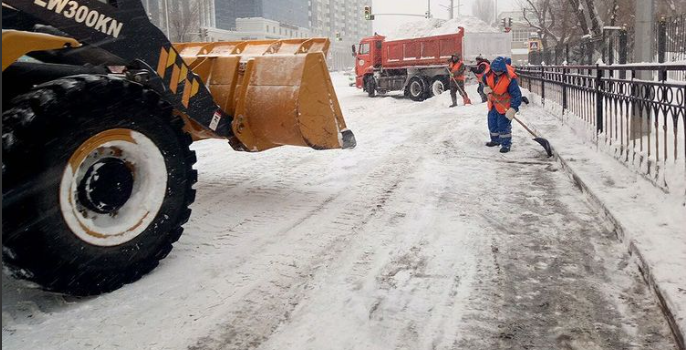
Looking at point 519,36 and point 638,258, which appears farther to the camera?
point 519,36

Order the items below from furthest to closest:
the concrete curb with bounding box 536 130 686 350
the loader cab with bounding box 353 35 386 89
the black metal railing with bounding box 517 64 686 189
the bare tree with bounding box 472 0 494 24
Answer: the bare tree with bounding box 472 0 494 24 < the loader cab with bounding box 353 35 386 89 < the black metal railing with bounding box 517 64 686 189 < the concrete curb with bounding box 536 130 686 350

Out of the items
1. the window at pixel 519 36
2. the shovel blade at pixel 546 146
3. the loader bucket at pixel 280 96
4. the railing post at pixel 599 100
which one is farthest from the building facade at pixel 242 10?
the loader bucket at pixel 280 96

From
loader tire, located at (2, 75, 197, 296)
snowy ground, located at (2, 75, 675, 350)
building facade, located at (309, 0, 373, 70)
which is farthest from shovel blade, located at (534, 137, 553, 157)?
building facade, located at (309, 0, 373, 70)

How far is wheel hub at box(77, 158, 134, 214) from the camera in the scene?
3412mm

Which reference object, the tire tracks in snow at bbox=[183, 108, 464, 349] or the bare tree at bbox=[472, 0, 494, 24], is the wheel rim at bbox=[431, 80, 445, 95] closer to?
the tire tracks in snow at bbox=[183, 108, 464, 349]

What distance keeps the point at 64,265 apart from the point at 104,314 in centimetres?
36

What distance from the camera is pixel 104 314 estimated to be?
3254 millimetres

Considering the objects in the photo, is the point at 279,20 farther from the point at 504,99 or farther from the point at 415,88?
the point at 504,99

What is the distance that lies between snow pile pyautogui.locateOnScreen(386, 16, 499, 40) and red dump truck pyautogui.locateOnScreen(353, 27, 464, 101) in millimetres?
8932

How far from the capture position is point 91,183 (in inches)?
135

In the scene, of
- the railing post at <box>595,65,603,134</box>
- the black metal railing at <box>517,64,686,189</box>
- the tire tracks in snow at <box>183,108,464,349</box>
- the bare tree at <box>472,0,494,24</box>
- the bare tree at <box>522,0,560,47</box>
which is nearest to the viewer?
the tire tracks in snow at <box>183,108,464,349</box>

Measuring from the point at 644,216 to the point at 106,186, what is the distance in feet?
13.6

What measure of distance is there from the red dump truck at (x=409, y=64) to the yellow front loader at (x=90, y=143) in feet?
64.6

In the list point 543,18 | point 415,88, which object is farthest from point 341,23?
point 415,88
